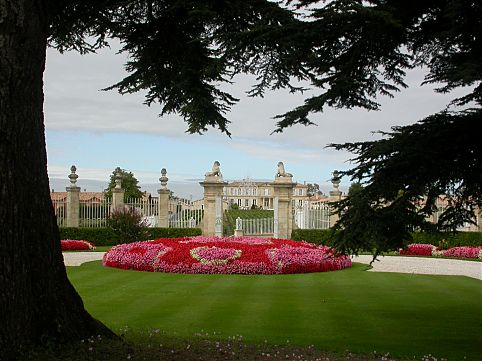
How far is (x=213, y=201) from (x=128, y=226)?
4.04 m

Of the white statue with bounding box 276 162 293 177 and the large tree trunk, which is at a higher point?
the white statue with bounding box 276 162 293 177

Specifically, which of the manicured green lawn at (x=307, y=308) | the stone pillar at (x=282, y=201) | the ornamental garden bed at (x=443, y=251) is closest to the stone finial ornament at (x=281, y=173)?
the stone pillar at (x=282, y=201)

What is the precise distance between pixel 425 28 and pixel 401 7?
48 centimetres

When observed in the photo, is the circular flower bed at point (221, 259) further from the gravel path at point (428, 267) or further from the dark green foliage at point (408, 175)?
the dark green foliage at point (408, 175)

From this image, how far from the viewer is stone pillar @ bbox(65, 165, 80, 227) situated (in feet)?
93.6

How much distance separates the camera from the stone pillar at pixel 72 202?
28516 millimetres

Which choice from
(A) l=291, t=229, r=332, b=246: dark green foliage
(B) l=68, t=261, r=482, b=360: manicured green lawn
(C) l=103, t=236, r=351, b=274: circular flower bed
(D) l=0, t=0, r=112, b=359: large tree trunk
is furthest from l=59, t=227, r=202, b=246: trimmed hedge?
(D) l=0, t=0, r=112, b=359: large tree trunk

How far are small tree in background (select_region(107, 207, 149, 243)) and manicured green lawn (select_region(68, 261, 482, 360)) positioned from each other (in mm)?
9345

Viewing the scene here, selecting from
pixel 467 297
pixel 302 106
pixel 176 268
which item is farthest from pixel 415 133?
pixel 176 268

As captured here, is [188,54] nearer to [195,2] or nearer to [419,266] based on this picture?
[195,2]

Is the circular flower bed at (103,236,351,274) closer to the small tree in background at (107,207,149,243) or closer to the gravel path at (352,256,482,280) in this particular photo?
the gravel path at (352,256,482,280)

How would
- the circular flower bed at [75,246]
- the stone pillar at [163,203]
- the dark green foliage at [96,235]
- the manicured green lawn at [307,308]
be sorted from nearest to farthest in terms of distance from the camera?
the manicured green lawn at [307,308], the circular flower bed at [75,246], the dark green foliage at [96,235], the stone pillar at [163,203]

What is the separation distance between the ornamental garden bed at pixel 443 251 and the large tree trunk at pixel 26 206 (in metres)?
19.1

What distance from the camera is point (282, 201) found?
26609mm
